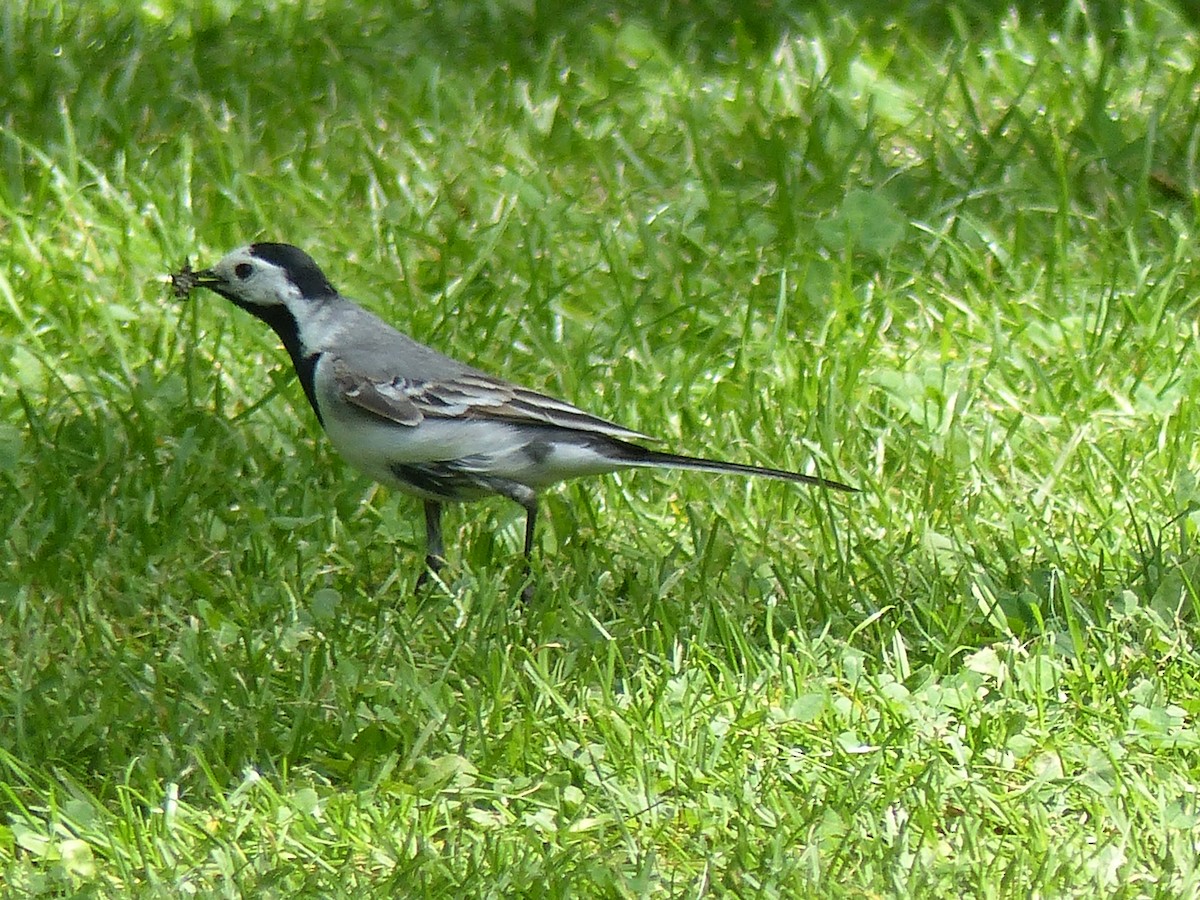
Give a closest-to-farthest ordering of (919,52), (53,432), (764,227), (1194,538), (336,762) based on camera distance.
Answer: (336,762), (1194,538), (53,432), (764,227), (919,52)

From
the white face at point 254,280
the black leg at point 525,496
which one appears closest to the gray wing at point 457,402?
the black leg at point 525,496

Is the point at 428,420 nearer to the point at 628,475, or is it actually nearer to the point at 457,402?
the point at 457,402

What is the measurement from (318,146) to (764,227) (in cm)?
159

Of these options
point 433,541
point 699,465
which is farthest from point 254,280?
point 699,465

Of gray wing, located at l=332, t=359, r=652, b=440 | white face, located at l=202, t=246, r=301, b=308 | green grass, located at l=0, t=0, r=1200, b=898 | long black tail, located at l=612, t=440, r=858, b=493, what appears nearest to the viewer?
green grass, located at l=0, t=0, r=1200, b=898

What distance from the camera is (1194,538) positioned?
4.71 metres

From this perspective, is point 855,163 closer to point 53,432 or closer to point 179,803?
point 53,432

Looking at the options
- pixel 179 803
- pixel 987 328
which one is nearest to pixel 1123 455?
pixel 987 328

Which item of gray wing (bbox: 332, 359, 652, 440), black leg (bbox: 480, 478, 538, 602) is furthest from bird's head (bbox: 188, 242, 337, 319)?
black leg (bbox: 480, 478, 538, 602)

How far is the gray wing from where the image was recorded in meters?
4.70

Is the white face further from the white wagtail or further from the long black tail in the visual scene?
the long black tail

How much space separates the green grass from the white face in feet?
1.81

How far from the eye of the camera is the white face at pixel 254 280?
491cm

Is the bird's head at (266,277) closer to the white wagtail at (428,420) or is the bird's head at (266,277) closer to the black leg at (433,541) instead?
the white wagtail at (428,420)
